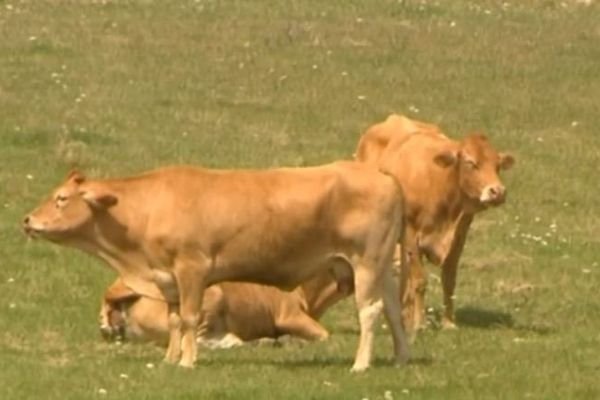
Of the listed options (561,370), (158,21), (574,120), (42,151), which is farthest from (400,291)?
(158,21)

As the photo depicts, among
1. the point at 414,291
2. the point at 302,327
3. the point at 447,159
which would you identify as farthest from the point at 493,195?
the point at 302,327

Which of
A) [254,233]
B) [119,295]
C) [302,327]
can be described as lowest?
[302,327]

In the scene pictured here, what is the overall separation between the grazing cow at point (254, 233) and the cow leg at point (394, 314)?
0.01 meters

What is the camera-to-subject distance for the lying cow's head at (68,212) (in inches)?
548

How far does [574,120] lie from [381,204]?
1141 centimetres

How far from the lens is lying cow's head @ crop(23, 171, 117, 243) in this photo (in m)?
13.9

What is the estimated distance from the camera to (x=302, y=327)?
1562 cm

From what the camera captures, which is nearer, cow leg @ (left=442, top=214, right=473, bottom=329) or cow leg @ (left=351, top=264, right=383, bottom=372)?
cow leg @ (left=351, top=264, right=383, bottom=372)

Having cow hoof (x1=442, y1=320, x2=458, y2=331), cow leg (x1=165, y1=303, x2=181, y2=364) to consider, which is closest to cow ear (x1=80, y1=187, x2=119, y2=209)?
cow leg (x1=165, y1=303, x2=181, y2=364)

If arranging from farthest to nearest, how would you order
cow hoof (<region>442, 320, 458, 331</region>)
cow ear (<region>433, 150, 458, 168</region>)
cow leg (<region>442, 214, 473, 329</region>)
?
cow ear (<region>433, 150, 458, 168</region>) → cow leg (<region>442, 214, 473, 329</region>) → cow hoof (<region>442, 320, 458, 331</region>)

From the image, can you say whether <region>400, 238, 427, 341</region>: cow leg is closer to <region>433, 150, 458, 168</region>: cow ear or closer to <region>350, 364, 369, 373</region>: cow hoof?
<region>433, 150, 458, 168</region>: cow ear

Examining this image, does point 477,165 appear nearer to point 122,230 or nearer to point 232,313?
point 232,313

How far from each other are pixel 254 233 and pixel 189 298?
590 millimetres

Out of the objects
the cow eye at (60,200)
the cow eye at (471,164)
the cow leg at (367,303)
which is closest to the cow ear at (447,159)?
the cow eye at (471,164)
